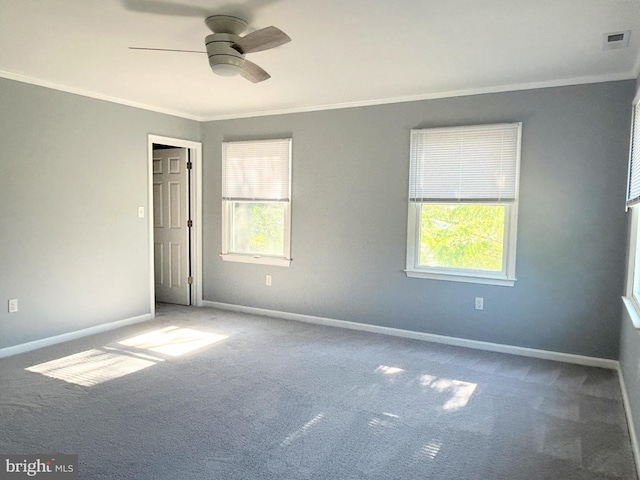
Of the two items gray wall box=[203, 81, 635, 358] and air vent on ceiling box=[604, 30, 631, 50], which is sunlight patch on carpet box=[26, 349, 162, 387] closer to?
gray wall box=[203, 81, 635, 358]

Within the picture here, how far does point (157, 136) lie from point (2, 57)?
1.86 m

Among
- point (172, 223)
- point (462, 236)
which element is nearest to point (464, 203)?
point (462, 236)

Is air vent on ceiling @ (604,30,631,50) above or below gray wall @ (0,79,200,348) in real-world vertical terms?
above

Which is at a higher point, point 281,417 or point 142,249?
point 142,249

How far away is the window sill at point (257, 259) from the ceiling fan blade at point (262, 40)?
2913 millimetres

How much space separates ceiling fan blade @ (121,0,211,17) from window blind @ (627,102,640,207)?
2.83 metres

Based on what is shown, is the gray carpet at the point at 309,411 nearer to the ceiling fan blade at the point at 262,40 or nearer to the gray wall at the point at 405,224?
the gray wall at the point at 405,224

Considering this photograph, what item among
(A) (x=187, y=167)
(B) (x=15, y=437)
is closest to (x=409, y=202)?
(A) (x=187, y=167)

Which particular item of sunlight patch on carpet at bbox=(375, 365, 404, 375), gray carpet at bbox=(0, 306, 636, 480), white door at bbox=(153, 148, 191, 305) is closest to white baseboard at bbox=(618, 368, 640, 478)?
gray carpet at bbox=(0, 306, 636, 480)

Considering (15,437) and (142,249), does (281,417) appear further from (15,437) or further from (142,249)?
(142,249)

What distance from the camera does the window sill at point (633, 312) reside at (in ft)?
8.13

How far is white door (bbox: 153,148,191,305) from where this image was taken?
5.81m

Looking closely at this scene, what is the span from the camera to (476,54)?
10.5 feet

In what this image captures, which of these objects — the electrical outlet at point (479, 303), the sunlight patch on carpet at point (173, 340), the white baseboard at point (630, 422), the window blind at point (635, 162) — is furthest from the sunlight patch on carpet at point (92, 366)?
the window blind at point (635, 162)
